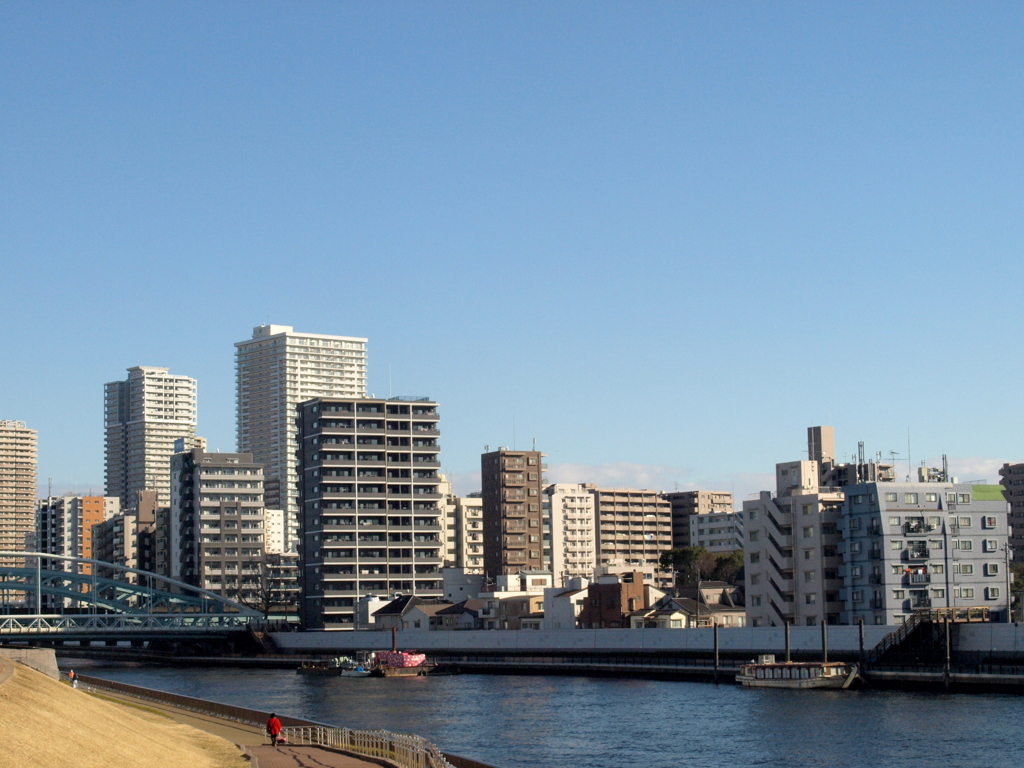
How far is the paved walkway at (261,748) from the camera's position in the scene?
40.7 meters

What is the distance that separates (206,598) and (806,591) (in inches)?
3338

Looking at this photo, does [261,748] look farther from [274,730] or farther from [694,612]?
[694,612]

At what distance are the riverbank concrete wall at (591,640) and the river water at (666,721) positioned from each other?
25.9 feet

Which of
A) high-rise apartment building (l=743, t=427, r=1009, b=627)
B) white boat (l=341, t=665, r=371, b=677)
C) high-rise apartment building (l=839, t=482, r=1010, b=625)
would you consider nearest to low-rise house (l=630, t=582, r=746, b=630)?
high-rise apartment building (l=743, t=427, r=1009, b=627)

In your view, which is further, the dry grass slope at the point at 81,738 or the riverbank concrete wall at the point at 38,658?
the riverbank concrete wall at the point at 38,658

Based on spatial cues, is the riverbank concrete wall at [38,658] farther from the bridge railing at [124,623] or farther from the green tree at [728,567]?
the green tree at [728,567]

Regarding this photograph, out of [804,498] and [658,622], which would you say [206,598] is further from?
[804,498]

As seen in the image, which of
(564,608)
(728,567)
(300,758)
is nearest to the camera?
(300,758)

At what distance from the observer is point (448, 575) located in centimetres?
15188

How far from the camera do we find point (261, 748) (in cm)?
4544

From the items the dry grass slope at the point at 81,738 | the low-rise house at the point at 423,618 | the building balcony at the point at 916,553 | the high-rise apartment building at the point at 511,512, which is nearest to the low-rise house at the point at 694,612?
the building balcony at the point at 916,553

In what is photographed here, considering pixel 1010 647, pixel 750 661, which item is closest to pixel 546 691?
pixel 750 661

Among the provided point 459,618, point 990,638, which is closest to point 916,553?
point 990,638

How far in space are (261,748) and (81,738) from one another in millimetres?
12743
